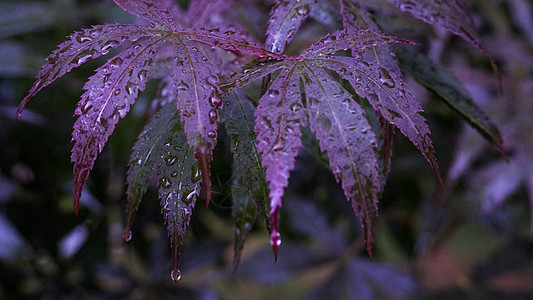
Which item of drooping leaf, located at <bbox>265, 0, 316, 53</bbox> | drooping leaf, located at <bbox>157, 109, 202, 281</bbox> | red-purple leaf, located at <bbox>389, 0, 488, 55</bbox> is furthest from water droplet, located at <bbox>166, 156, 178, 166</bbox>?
red-purple leaf, located at <bbox>389, 0, 488, 55</bbox>

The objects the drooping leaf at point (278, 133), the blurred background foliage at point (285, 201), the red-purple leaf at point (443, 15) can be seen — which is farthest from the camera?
the blurred background foliage at point (285, 201)

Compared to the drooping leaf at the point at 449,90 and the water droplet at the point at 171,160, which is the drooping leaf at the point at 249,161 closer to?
the water droplet at the point at 171,160

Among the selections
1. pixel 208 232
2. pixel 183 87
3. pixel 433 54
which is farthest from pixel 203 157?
pixel 208 232

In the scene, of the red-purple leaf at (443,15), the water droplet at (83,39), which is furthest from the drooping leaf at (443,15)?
the water droplet at (83,39)

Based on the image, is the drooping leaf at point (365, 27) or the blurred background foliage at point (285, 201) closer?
the drooping leaf at point (365, 27)

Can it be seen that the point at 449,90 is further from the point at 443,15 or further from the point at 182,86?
the point at 182,86

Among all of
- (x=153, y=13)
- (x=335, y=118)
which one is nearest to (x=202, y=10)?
(x=153, y=13)

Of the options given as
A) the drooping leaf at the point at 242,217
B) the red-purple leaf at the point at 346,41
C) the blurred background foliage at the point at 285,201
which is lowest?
the blurred background foliage at the point at 285,201
